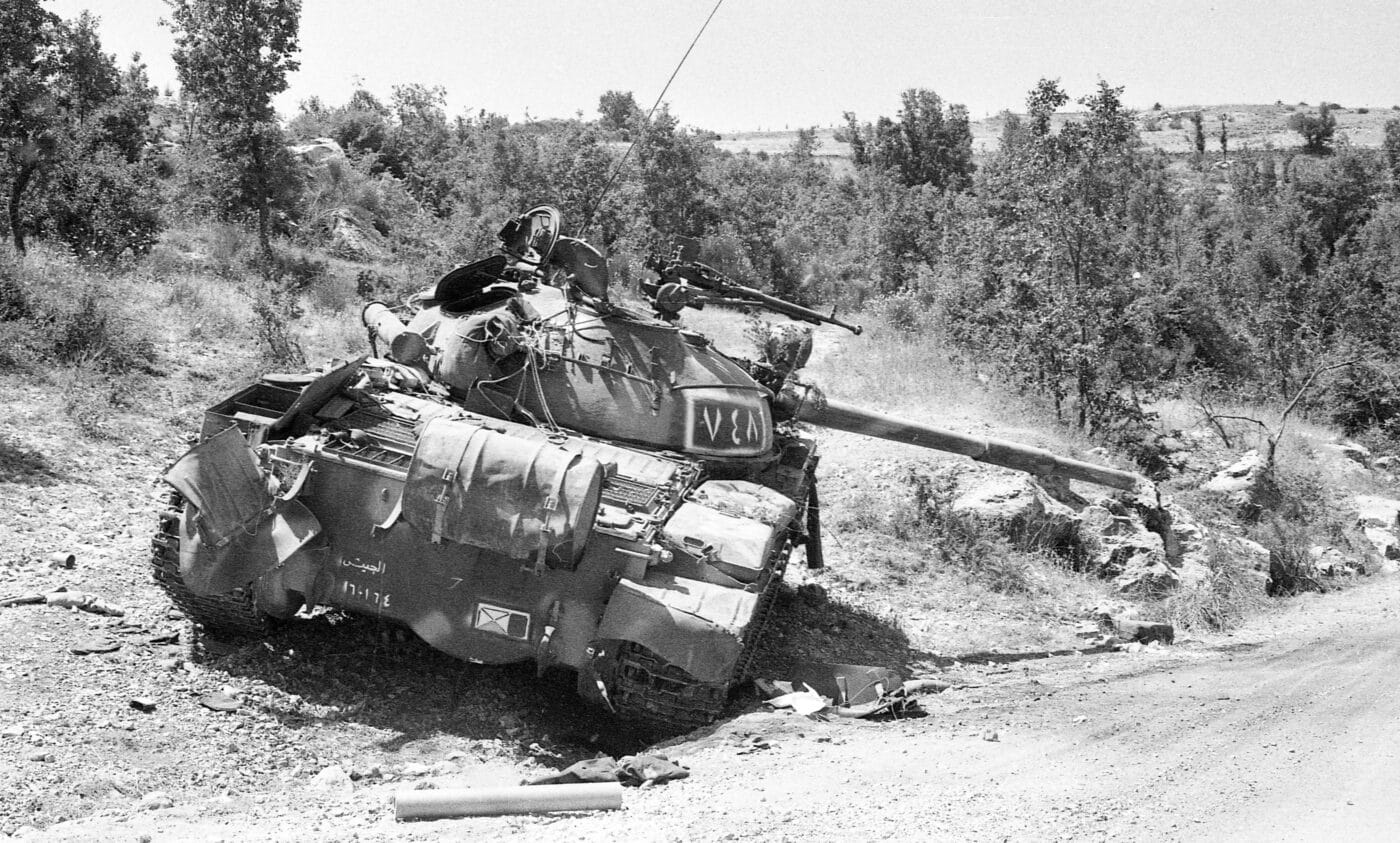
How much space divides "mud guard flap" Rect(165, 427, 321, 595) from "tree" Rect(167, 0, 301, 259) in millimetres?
15575

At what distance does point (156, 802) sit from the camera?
6.25 metres

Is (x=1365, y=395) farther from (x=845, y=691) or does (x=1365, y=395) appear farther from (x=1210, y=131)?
(x=1210, y=131)

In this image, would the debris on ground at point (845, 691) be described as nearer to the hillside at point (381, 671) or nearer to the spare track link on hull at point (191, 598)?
the hillside at point (381, 671)

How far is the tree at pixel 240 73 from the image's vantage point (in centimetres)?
2103

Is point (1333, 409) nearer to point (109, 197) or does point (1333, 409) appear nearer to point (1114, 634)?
point (1114, 634)

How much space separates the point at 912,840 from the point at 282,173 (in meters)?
20.4

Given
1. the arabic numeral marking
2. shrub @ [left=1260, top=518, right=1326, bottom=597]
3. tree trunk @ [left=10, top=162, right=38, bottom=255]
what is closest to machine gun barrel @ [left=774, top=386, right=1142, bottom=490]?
shrub @ [left=1260, top=518, right=1326, bottom=597]

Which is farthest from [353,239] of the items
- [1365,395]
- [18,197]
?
[1365,395]

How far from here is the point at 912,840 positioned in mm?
5621

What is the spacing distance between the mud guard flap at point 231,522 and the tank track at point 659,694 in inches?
84.7

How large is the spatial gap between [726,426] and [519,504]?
2.40 metres

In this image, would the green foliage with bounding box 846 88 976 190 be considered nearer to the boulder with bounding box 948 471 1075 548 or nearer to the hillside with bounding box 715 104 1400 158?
the hillside with bounding box 715 104 1400 158

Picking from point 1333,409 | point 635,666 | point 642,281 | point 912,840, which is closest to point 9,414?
point 642,281

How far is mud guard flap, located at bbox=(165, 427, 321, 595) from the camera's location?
7496 millimetres
